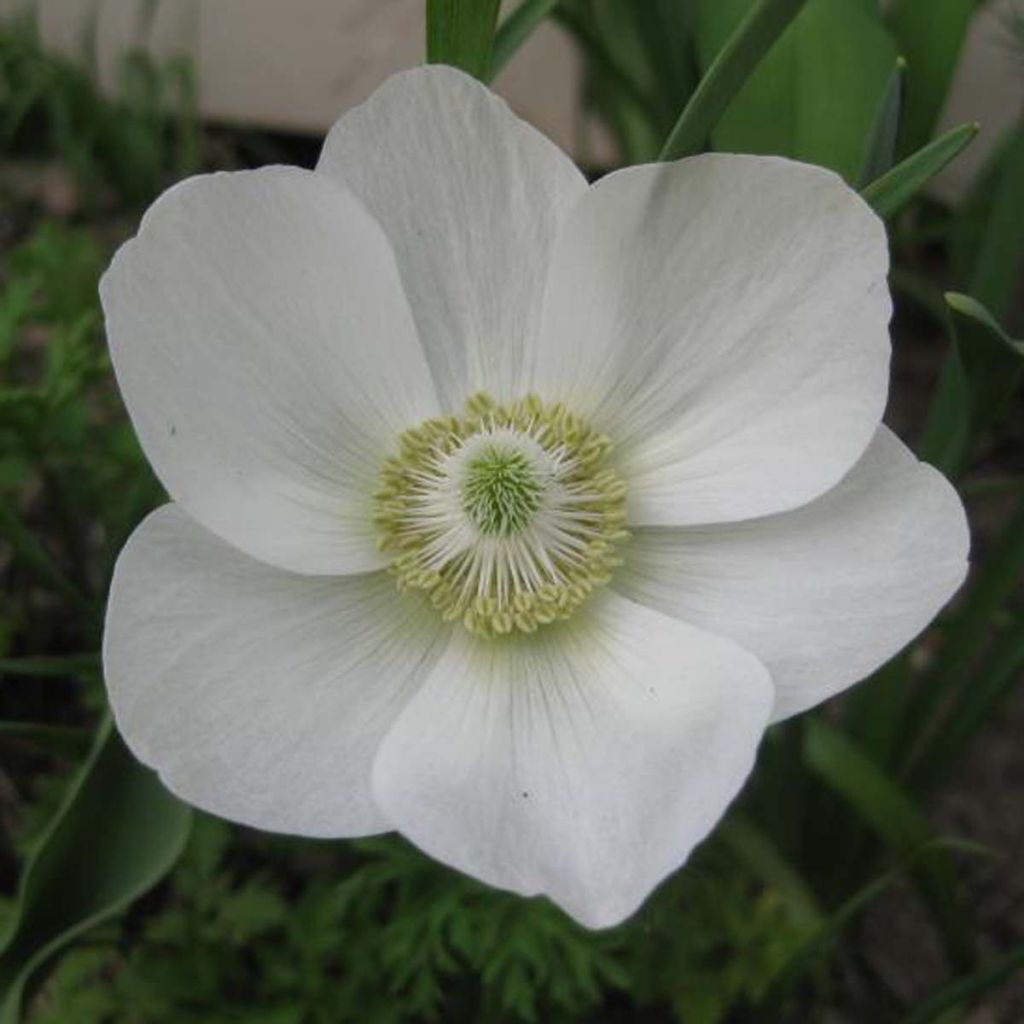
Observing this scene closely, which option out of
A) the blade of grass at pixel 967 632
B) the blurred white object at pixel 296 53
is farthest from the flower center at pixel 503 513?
the blurred white object at pixel 296 53

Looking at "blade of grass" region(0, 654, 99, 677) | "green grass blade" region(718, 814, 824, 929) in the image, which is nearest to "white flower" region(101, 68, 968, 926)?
"blade of grass" region(0, 654, 99, 677)

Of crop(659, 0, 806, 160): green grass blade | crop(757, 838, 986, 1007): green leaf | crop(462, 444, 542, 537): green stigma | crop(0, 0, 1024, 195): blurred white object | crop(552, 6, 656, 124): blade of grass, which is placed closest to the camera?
crop(659, 0, 806, 160): green grass blade

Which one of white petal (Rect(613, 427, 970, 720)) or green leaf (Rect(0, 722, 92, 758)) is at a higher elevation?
white petal (Rect(613, 427, 970, 720))

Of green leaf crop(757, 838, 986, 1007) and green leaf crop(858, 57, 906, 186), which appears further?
green leaf crop(757, 838, 986, 1007)

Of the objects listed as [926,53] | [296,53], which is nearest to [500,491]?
[926,53]

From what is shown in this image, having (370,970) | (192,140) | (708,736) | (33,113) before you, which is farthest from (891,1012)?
(33,113)

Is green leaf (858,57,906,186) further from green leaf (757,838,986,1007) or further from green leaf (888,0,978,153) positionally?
green leaf (757,838,986,1007)
